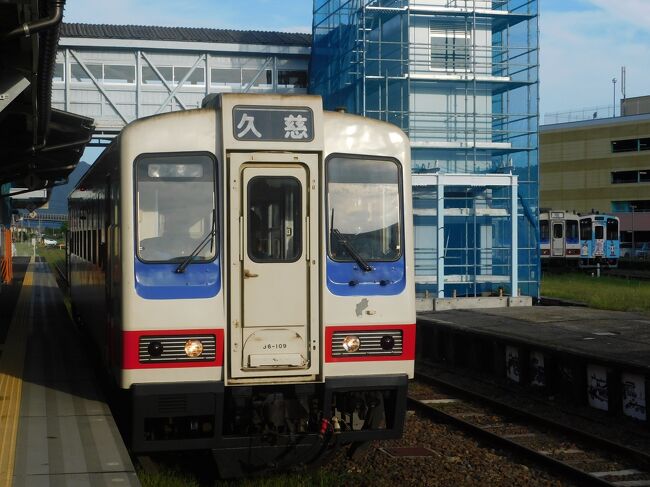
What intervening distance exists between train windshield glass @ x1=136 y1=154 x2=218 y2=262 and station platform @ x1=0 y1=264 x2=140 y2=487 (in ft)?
4.80

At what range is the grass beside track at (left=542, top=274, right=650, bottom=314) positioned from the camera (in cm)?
2220

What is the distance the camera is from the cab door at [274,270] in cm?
701

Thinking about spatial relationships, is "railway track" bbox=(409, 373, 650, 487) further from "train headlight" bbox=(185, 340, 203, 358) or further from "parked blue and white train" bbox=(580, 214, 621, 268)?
"parked blue and white train" bbox=(580, 214, 621, 268)

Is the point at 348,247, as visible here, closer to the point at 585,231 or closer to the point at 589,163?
the point at 585,231

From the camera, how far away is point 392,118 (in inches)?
1025

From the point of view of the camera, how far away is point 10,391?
28.8 ft

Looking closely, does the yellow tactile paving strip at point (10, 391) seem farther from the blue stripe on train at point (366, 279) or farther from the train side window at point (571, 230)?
the train side window at point (571, 230)

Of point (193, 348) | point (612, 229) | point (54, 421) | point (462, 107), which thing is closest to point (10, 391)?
point (54, 421)

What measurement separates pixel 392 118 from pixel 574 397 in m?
15.4

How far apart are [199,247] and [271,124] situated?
1110 mm

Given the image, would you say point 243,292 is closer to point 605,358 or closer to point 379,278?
point 379,278

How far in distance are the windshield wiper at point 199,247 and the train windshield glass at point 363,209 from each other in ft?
2.96

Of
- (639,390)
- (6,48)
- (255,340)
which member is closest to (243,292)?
(255,340)

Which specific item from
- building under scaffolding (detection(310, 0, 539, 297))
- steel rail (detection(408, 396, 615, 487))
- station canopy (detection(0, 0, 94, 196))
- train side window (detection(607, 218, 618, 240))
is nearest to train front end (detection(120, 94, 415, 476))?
station canopy (detection(0, 0, 94, 196))
